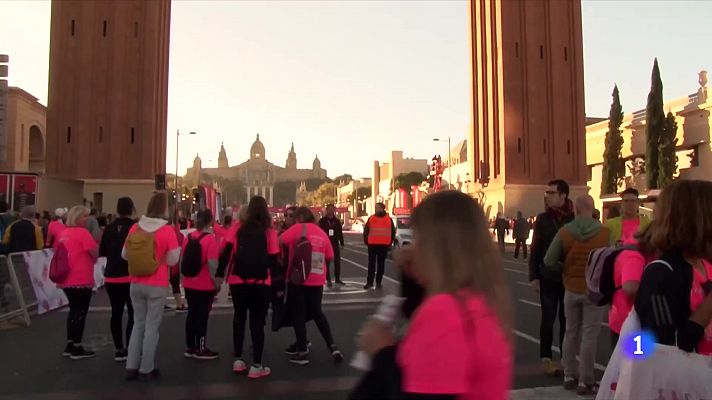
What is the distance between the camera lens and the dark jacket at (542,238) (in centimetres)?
636

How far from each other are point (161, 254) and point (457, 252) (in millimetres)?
5187

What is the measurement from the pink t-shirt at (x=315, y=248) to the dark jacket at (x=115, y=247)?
1807mm

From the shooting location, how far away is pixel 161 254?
6477 millimetres

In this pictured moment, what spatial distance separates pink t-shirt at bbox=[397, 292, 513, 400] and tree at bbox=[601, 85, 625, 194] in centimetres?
5205

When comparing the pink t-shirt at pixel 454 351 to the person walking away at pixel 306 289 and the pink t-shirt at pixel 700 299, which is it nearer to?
the pink t-shirt at pixel 700 299

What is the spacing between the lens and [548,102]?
145 feet

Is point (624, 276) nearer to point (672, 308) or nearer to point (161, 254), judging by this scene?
point (672, 308)

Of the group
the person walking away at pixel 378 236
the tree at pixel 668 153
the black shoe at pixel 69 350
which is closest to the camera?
the black shoe at pixel 69 350

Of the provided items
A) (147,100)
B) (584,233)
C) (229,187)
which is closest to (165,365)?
(584,233)

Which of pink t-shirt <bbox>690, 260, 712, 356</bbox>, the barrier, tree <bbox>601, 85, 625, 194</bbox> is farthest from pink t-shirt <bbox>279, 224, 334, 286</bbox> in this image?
tree <bbox>601, 85, 625, 194</bbox>

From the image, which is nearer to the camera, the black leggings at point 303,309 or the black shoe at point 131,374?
the black shoe at point 131,374

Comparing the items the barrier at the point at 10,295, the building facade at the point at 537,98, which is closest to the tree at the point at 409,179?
the building facade at the point at 537,98

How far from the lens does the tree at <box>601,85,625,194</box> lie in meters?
49.6

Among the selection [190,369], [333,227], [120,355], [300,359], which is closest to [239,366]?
[190,369]
